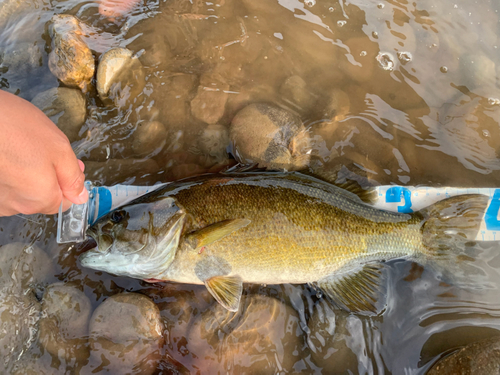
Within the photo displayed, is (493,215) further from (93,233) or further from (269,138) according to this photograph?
(93,233)

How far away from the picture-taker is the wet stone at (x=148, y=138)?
3.60 m

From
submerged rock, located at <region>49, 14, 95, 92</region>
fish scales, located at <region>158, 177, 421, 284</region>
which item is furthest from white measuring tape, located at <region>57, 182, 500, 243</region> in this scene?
submerged rock, located at <region>49, 14, 95, 92</region>

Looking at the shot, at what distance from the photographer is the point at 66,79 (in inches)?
140

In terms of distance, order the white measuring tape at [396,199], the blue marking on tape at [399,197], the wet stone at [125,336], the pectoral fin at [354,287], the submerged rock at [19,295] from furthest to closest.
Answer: the blue marking on tape at [399,197], the white measuring tape at [396,199], the pectoral fin at [354,287], the submerged rock at [19,295], the wet stone at [125,336]

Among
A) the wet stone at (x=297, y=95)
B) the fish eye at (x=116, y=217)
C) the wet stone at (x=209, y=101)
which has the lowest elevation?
the fish eye at (x=116, y=217)

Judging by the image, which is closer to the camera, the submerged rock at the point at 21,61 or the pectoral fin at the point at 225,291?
the pectoral fin at the point at 225,291

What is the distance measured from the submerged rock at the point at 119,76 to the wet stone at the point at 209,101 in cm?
68

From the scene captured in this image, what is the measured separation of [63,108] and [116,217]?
63.6 inches

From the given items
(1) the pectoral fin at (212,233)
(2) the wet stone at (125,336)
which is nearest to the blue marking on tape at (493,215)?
(1) the pectoral fin at (212,233)

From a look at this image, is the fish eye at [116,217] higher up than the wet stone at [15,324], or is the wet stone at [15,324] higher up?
the fish eye at [116,217]

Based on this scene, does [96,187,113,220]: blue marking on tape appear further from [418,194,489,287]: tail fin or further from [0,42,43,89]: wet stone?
[418,194,489,287]: tail fin

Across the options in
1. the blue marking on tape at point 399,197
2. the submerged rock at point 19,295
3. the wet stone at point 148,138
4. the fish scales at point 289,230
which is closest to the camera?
the fish scales at point 289,230

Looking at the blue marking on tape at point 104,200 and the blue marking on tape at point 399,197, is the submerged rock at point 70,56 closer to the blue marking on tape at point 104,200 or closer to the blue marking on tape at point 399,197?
the blue marking on tape at point 104,200

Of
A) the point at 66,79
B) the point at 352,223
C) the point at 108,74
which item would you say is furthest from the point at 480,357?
the point at 66,79
